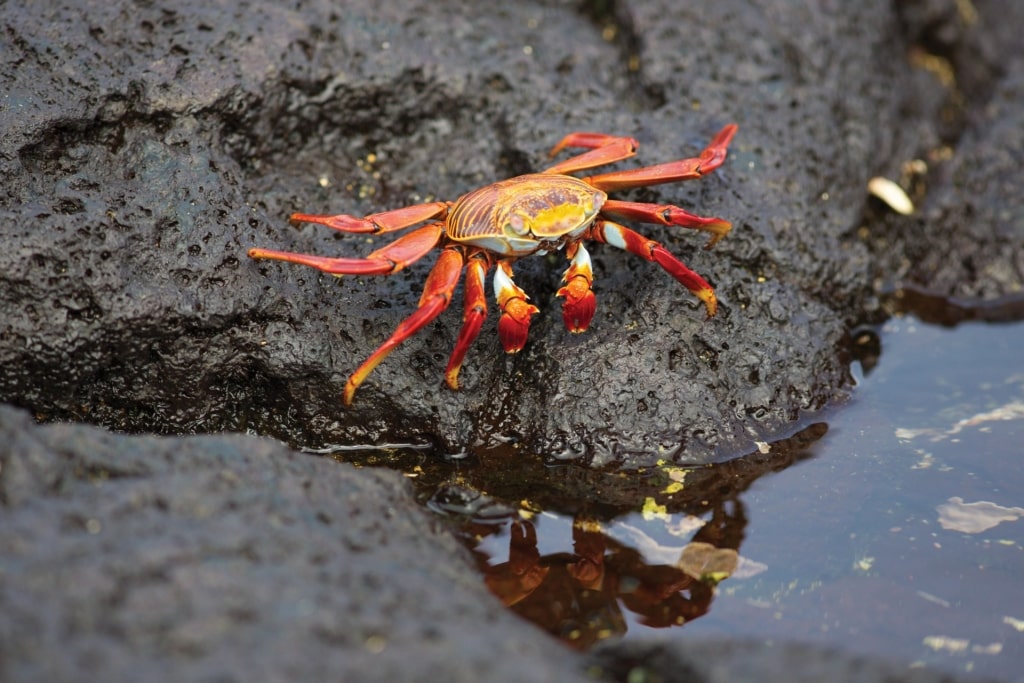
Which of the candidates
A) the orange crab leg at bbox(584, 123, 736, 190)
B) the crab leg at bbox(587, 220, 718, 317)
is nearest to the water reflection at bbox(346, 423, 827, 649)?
the crab leg at bbox(587, 220, 718, 317)

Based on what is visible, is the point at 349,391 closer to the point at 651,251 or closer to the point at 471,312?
the point at 471,312

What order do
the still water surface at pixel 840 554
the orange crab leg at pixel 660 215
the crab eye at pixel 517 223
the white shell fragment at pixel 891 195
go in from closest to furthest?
the still water surface at pixel 840 554
the crab eye at pixel 517 223
the orange crab leg at pixel 660 215
the white shell fragment at pixel 891 195

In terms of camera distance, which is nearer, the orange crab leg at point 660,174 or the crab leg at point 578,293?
the crab leg at point 578,293

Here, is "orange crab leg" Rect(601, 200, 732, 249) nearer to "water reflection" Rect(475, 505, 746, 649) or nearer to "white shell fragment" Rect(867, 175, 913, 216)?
"water reflection" Rect(475, 505, 746, 649)

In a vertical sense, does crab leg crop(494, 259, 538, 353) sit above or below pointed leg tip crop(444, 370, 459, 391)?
above

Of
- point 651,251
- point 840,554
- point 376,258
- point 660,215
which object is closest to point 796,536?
point 840,554

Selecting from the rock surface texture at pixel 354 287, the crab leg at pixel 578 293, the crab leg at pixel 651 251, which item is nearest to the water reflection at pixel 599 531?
the rock surface texture at pixel 354 287

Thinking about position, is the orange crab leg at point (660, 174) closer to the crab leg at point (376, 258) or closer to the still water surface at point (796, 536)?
the crab leg at point (376, 258)

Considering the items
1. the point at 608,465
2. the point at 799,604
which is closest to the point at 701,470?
the point at 608,465
